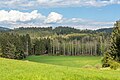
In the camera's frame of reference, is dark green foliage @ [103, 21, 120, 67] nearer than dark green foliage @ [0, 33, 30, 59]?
Yes

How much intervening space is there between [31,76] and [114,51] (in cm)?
5628

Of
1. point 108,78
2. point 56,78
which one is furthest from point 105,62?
point 56,78

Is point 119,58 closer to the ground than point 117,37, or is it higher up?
closer to the ground

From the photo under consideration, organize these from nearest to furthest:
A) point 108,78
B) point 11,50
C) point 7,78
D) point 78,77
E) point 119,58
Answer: point 7,78
point 78,77
point 108,78
point 119,58
point 11,50

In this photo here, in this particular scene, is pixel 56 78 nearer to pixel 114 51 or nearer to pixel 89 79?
pixel 89 79

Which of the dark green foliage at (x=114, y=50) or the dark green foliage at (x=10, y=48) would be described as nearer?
the dark green foliage at (x=114, y=50)

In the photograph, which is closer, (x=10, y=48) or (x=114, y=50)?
(x=114, y=50)

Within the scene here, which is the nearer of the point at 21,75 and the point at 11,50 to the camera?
the point at 21,75

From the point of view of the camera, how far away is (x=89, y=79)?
→ 104ft

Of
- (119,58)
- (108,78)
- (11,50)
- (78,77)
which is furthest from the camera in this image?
(11,50)

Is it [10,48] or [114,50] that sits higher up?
[114,50]

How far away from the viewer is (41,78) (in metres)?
28.0

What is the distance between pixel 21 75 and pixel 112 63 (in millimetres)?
48148

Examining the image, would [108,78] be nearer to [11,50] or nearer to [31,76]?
[31,76]
